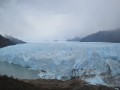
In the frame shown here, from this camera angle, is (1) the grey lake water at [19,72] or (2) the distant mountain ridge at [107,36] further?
(2) the distant mountain ridge at [107,36]

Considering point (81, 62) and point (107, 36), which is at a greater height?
point (107, 36)

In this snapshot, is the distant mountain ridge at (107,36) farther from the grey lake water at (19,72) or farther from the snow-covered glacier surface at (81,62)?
the grey lake water at (19,72)

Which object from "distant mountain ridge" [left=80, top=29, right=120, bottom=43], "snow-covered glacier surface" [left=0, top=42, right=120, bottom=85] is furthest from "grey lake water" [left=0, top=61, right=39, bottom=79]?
"distant mountain ridge" [left=80, top=29, right=120, bottom=43]

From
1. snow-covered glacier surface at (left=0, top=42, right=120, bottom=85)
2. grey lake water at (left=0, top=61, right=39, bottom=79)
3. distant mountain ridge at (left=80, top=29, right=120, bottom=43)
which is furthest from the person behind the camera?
distant mountain ridge at (left=80, top=29, right=120, bottom=43)

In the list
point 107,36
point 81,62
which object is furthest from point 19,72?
point 107,36

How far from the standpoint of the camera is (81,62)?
54.5 ft

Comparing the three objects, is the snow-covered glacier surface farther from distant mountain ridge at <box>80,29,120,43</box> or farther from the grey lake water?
distant mountain ridge at <box>80,29,120,43</box>

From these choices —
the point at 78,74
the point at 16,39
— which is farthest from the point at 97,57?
the point at 16,39

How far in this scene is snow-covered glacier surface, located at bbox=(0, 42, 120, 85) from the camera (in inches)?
611

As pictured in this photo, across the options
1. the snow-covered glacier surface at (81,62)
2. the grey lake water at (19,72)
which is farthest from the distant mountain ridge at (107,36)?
the grey lake water at (19,72)

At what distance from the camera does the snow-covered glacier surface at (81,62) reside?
50.9 ft

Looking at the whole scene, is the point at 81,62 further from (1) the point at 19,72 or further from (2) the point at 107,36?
(2) the point at 107,36

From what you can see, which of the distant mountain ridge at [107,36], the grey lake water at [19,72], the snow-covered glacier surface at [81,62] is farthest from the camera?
the distant mountain ridge at [107,36]

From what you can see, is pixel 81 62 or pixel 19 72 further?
pixel 19 72
